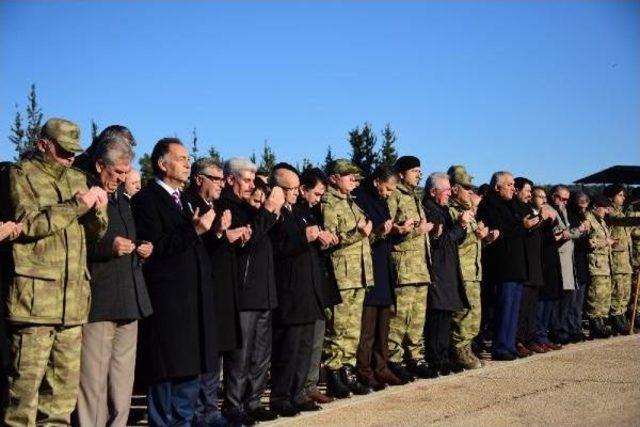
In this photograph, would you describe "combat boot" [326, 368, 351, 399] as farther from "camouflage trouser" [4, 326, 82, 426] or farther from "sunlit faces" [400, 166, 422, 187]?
"camouflage trouser" [4, 326, 82, 426]

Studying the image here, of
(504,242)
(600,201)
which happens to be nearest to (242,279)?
(504,242)

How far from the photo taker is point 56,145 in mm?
6371

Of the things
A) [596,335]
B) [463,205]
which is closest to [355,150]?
[596,335]

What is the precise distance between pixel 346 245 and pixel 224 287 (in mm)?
2200

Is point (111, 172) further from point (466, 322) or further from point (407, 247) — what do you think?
point (466, 322)

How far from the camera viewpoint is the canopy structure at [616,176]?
19.8m

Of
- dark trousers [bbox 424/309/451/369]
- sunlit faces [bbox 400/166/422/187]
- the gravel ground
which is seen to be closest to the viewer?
the gravel ground

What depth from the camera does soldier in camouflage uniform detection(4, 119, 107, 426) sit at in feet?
19.8

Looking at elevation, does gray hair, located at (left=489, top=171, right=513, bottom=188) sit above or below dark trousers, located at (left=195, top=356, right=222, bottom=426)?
above

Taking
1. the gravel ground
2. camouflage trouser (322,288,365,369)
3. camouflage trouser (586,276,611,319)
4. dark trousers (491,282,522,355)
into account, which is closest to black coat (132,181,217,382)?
the gravel ground

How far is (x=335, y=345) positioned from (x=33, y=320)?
14.2ft

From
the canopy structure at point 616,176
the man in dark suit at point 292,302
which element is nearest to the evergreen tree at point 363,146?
the canopy structure at point 616,176

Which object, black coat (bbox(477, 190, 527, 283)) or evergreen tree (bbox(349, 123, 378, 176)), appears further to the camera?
evergreen tree (bbox(349, 123, 378, 176))

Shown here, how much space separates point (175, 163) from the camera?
7074 mm
